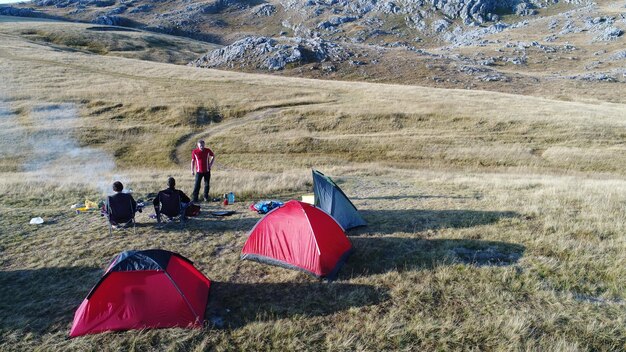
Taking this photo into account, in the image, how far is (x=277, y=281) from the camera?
10.9 m

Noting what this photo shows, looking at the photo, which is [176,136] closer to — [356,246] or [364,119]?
[364,119]

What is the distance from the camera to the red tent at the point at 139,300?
868cm

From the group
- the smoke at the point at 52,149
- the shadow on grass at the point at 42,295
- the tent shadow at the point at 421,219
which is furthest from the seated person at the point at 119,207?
the smoke at the point at 52,149

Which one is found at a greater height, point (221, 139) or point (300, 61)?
point (300, 61)

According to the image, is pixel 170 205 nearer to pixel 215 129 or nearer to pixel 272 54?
pixel 215 129

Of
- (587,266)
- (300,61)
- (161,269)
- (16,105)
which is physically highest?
(300,61)

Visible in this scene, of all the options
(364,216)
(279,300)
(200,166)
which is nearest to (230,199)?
(200,166)

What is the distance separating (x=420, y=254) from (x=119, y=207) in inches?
393

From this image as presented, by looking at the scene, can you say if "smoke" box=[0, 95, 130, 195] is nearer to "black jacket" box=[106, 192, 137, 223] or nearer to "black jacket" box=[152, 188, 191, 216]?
"black jacket" box=[152, 188, 191, 216]

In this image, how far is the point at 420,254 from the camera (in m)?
12.1

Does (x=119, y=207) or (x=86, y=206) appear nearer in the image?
(x=119, y=207)

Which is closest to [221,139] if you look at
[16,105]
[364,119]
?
[364,119]

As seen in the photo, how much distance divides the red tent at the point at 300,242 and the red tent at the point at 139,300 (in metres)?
2.89

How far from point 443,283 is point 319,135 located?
28.7m
